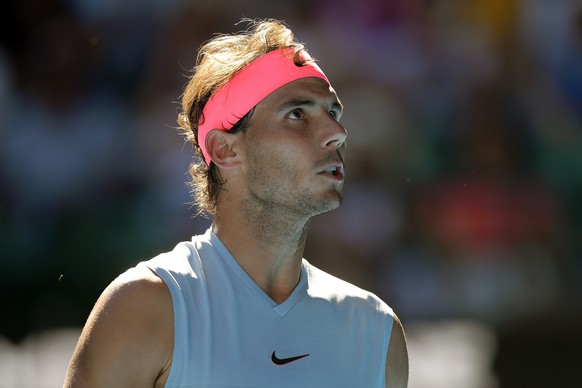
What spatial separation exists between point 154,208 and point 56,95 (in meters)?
1.17

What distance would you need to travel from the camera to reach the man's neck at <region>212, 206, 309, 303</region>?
8.77 feet

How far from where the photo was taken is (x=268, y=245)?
8.86ft

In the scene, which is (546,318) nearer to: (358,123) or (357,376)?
(358,123)

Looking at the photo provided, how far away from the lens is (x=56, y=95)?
240 inches

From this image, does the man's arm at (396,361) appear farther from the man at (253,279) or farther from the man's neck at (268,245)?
the man's neck at (268,245)

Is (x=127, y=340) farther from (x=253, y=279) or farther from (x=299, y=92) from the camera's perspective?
(x=299, y=92)

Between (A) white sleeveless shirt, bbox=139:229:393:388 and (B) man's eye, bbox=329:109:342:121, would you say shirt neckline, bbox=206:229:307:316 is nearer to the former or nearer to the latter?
(A) white sleeveless shirt, bbox=139:229:393:388

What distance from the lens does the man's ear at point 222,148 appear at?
285 cm

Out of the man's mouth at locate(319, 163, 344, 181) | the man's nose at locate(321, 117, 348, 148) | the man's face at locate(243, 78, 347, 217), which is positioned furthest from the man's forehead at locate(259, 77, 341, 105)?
the man's mouth at locate(319, 163, 344, 181)

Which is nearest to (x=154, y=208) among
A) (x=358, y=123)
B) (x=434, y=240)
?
(x=358, y=123)

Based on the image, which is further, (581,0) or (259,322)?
(581,0)

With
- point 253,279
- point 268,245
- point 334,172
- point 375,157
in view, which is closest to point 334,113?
point 334,172

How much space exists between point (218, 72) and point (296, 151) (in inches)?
19.0

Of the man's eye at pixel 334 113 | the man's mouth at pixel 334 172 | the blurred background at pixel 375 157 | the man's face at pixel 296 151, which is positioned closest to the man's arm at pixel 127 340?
the man's face at pixel 296 151
